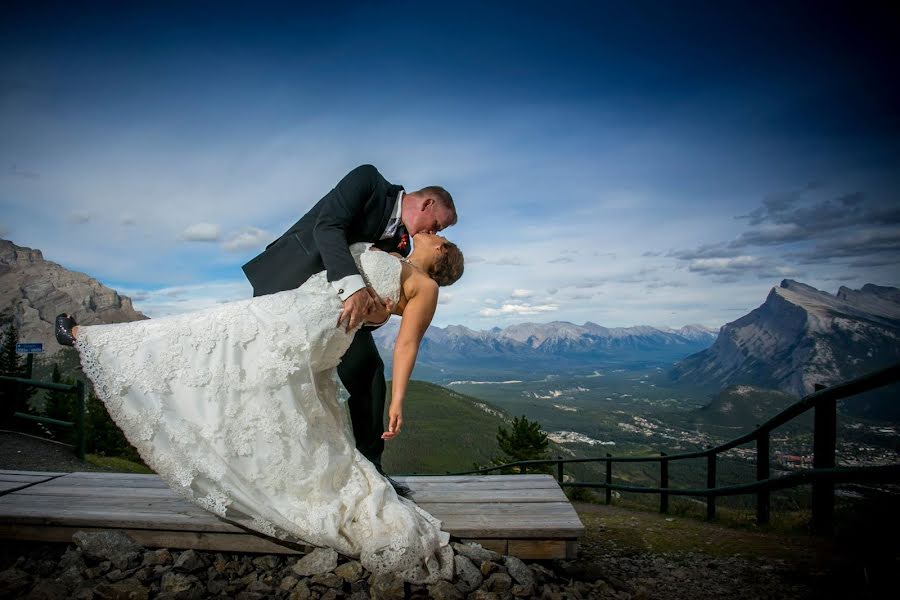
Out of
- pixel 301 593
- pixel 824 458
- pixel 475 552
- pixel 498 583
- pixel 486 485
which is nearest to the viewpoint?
pixel 301 593

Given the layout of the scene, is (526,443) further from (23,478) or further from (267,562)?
(267,562)

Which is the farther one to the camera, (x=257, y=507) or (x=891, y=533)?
(x=257, y=507)

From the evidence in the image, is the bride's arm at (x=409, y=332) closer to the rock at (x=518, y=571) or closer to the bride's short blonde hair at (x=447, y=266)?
the bride's short blonde hair at (x=447, y=266)

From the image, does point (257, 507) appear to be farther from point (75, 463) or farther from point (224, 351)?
point (75, 463)

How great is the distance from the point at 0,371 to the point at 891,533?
5595cm

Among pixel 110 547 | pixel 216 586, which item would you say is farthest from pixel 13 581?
pixel 216 586

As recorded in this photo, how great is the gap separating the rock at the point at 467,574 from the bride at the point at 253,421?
67mm

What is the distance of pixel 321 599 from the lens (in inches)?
107

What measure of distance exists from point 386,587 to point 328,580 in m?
0.35

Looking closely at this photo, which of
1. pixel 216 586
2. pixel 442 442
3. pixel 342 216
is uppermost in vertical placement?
pixel 342 216

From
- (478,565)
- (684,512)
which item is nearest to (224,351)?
(478,565)

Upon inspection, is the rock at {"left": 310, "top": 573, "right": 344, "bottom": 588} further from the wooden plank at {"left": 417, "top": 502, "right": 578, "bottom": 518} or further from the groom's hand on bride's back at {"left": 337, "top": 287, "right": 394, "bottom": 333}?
the groom's hand on bride's back at {"left": 337, "top": 287, "right": 394, "bottom": 333}

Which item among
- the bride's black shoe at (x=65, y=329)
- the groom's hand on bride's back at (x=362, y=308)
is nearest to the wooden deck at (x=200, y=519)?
the bride's black shoe at (x=65, y=329)

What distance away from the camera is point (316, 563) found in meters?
2.92
